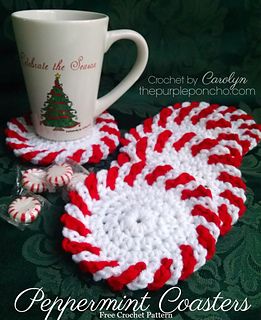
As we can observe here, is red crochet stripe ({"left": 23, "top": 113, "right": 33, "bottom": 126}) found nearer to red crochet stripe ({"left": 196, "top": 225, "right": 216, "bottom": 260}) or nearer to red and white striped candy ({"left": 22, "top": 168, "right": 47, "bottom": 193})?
red and white striped candy ({"left": 22, "top": 168, "right": 47, "bottom": 193})

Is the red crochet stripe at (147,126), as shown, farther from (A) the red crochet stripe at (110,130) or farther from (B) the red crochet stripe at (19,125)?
(B) the red crochet stripe at (19,125)

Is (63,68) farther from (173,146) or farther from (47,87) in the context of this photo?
(173,146)

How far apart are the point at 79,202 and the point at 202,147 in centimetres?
23

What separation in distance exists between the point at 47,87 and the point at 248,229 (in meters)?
0.32

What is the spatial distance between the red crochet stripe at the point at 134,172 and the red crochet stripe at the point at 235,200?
0.11m

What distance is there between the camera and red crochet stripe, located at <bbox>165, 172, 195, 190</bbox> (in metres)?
0.51

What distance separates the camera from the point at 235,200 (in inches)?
19.8

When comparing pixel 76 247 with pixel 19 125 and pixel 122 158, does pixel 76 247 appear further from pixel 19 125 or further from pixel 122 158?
pixel 19 125

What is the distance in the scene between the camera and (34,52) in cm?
51

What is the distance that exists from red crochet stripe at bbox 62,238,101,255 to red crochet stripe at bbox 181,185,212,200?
0.45ft

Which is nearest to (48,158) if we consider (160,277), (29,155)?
(29,155)

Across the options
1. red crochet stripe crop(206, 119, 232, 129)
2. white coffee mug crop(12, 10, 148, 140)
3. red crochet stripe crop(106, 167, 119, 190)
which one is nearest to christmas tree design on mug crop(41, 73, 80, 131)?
white coffee mug crop(12, 10, 148, 140)

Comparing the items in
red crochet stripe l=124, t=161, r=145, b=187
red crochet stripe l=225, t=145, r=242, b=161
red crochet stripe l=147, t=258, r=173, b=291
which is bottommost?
red crochet stripe l=147, t=258, r=173, b=291

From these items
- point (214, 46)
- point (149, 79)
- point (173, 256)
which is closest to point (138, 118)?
point (149, 79)
